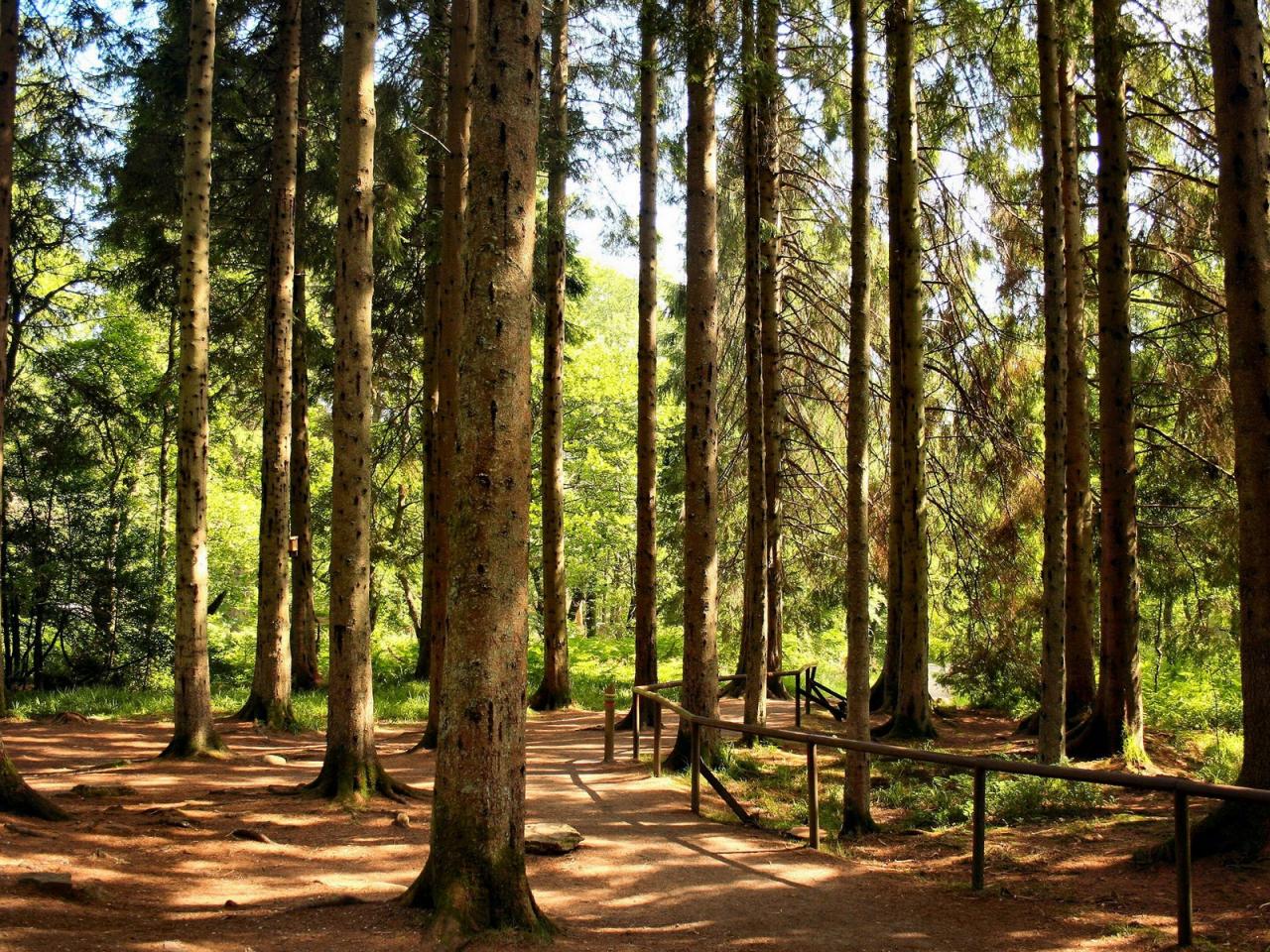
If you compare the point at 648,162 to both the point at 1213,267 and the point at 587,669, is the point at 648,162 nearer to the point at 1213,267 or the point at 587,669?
the point at 1213,267

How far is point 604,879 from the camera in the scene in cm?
723

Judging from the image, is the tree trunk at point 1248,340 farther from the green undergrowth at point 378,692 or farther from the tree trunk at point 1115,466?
the green undergrowth at point 378,692

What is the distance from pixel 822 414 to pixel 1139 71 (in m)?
8.14

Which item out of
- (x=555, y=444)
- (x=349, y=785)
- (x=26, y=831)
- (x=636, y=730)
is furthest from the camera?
(x=555, y=444)

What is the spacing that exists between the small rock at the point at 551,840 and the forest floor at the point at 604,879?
0.41 ft

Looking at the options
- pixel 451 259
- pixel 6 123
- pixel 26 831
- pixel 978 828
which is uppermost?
pixel 6 123

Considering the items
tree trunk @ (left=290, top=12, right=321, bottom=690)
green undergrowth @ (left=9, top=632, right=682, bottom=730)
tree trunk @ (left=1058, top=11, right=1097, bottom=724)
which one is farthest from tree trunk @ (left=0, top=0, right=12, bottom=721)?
tree trunk @ (left=1058, top=11, right=1097, bottom=724)

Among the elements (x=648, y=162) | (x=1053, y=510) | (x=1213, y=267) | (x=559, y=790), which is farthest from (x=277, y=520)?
(x=1213, y=267)

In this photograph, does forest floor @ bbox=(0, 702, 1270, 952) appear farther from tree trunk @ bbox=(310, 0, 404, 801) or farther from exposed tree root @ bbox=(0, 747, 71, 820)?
tree trunk @ bbox=(310, 0, 404, 801)

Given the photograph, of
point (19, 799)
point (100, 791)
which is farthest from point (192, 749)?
point (19, 799)

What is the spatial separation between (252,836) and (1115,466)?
401 inches

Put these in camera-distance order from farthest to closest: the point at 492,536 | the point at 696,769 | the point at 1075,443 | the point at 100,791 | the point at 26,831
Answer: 1. the point at 1075,443
2. the point at 696,769
3. the point at 100,791
4. the point at 26,831
5. the point at 492,536

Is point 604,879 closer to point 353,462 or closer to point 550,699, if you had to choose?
point 353,462

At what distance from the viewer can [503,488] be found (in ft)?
18.2
